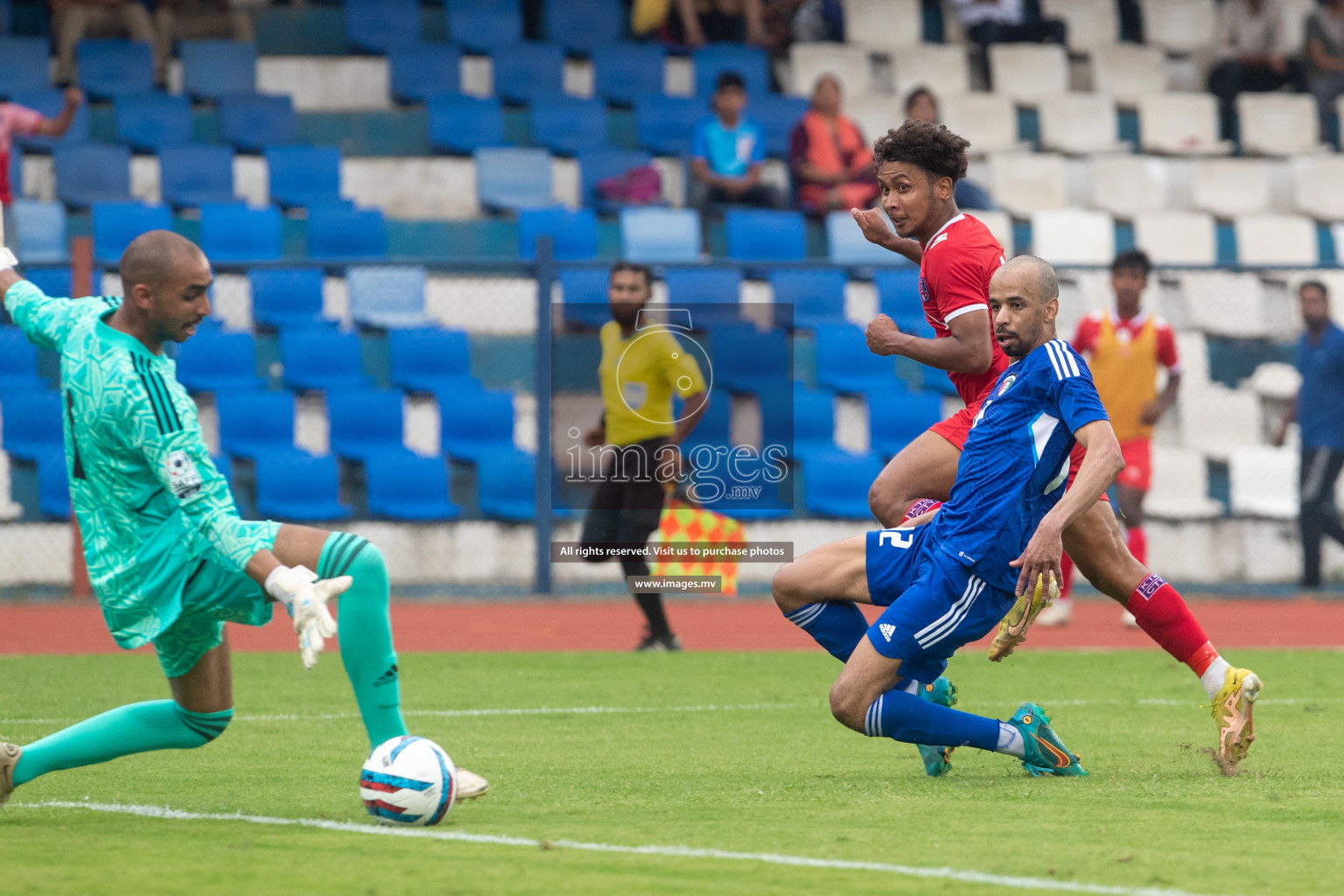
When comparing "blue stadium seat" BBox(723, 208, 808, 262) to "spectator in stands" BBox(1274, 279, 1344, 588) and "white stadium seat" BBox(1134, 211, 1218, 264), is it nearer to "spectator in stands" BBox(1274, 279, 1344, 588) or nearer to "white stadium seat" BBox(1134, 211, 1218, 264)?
"white stadium seat" BBox(1134, 211, 1218, 264)

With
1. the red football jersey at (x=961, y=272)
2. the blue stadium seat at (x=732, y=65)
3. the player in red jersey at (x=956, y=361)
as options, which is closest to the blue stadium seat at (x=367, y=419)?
the blue stadium seat at (x=732, y=65)

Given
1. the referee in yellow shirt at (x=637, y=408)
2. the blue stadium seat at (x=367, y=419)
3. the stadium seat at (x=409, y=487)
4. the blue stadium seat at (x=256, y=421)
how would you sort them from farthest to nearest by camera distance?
the blue stadium seat at (x=367, y=419) < the blue stadium seat at (x=256, y=421) < the stadium seat at (x=409, y=487) < the referee in yellow shirt at (x=637, y=408)

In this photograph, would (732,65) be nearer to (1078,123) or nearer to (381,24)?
(381,24)

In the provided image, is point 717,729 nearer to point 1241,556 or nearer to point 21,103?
point 1241,556

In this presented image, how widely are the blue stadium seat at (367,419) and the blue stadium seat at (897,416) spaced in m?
3.91

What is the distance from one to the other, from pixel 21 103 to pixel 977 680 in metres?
11.1

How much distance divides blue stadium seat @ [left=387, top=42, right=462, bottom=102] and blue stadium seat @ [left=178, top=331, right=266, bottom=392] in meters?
4.14

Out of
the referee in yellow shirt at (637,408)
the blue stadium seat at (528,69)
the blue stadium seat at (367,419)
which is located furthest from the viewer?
the blue stadium seat at (528,69)

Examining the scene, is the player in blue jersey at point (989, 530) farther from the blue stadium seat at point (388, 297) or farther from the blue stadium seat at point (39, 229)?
the blue stadium seat at point (39, 229)

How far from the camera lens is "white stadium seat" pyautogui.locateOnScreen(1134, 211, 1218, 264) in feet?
57.4

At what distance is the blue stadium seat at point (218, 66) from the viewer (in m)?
17.0

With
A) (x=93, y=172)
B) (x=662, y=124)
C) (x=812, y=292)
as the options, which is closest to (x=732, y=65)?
(x=662, y=124)

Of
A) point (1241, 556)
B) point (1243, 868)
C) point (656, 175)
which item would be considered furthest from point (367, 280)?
point (1243, 868)

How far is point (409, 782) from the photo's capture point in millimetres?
5098
